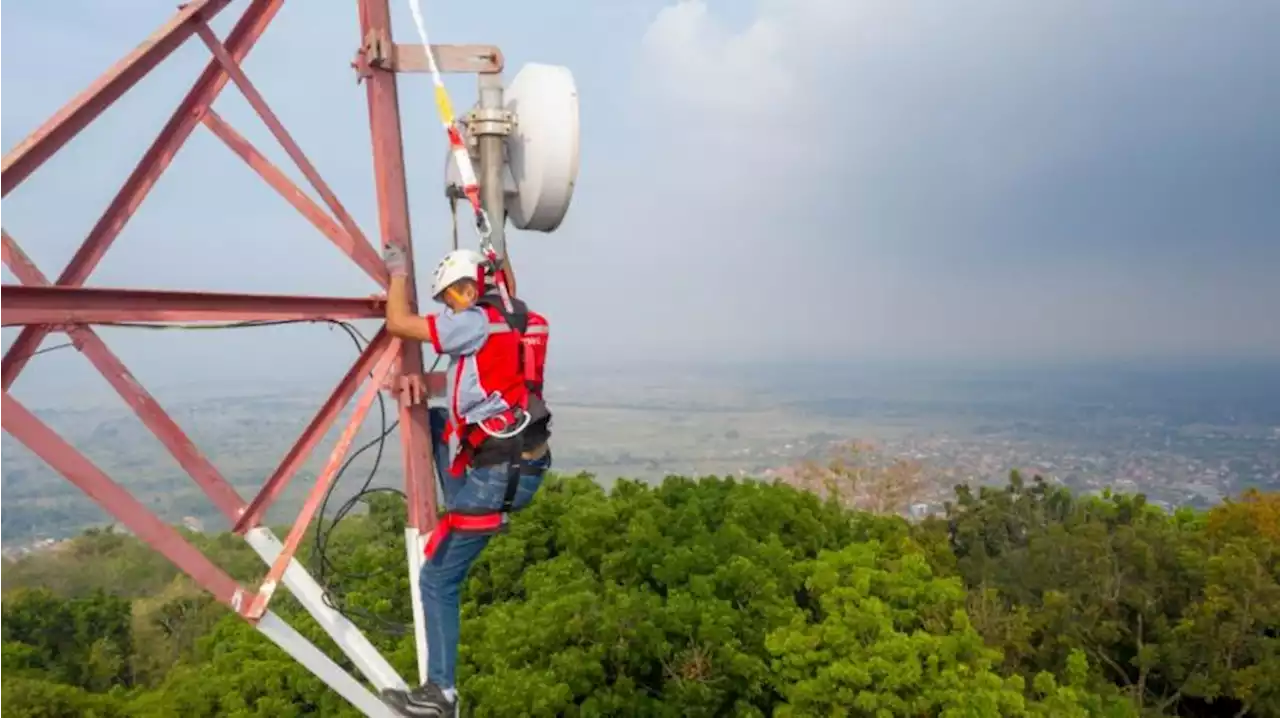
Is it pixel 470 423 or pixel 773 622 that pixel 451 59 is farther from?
pixel 773 622

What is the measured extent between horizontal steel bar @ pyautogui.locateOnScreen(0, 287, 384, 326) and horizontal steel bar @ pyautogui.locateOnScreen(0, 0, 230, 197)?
53 centimetres

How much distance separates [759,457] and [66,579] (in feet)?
270

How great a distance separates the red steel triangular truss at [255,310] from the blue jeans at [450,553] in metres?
0.10

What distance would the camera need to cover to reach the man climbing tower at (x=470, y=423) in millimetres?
4484

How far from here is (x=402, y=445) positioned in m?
4.76

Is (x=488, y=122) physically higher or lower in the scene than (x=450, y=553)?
higher

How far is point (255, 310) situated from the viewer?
4.10 metres

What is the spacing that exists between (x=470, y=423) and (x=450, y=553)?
757 millimetres

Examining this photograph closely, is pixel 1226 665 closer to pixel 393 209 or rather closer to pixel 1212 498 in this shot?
pixel 393 209

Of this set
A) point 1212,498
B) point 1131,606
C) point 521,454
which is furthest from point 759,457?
point 521,454

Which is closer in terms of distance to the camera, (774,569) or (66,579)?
(774,569)

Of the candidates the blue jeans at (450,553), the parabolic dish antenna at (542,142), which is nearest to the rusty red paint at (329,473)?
the blue jeans at (450,553)

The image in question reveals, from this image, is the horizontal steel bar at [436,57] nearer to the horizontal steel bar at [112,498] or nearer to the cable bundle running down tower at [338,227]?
the cable bundle running down tower at [338,227]

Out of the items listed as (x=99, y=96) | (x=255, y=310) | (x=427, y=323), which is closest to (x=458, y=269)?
A: (x=427, y=323)
